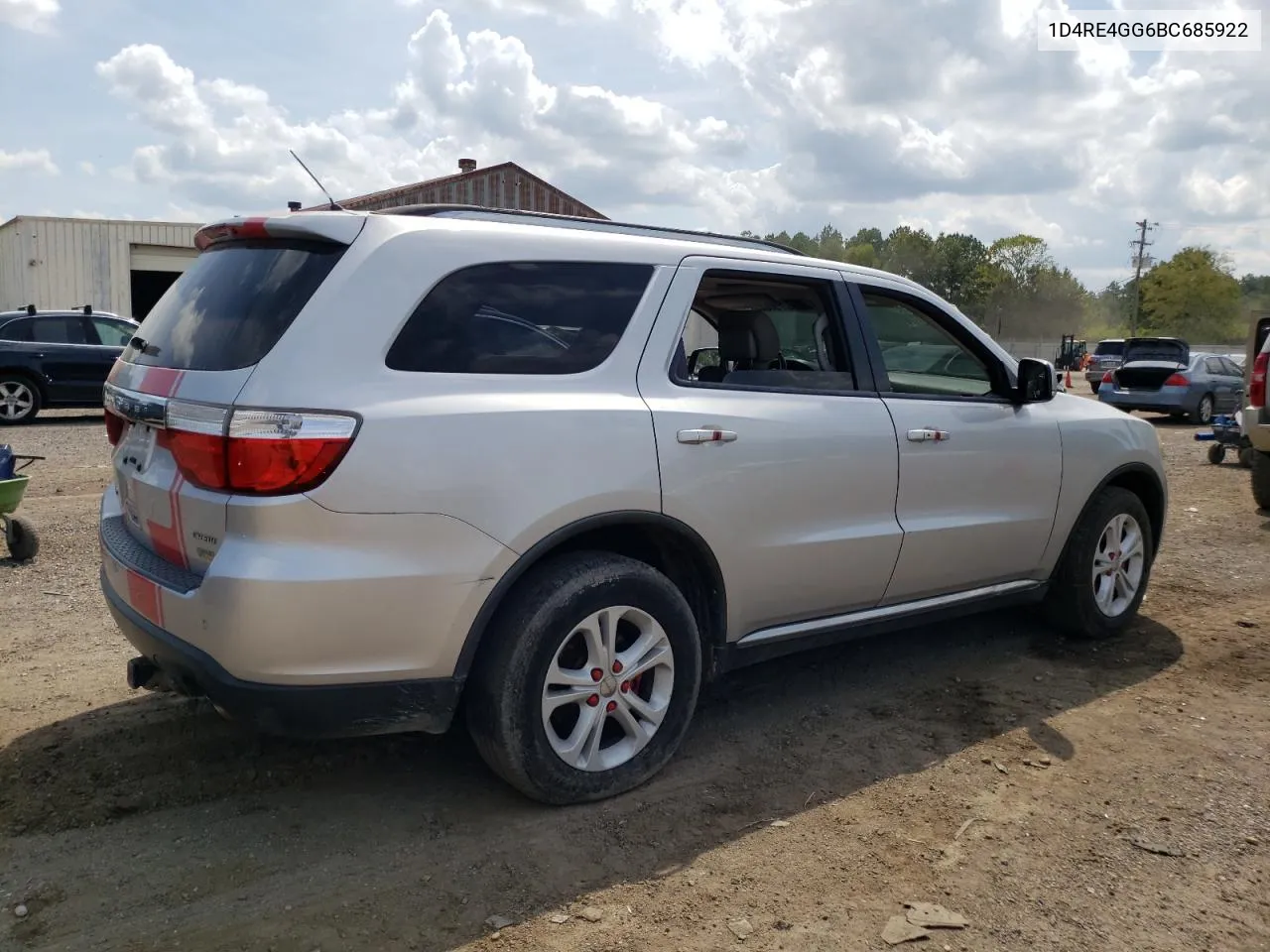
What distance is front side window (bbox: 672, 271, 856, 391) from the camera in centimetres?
404

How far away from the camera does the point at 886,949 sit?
2.71 m

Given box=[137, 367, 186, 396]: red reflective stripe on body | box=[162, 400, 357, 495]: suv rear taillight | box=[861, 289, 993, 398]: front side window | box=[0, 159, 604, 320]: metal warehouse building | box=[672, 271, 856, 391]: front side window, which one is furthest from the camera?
box=[0, 159, 604, 320]: metal warehouse building

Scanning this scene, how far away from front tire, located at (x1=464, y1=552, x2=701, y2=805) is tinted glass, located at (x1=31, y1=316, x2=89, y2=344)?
13629 millimetres

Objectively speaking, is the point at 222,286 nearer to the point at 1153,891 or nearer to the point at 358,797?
the point at 358,797

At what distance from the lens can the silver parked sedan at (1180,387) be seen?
752 inches

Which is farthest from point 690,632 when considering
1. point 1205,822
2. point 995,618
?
point 995,618

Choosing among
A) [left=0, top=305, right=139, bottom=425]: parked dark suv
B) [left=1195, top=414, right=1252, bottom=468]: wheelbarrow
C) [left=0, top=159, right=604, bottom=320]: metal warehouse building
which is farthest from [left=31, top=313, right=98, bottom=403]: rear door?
[left=1195, top=414, right=1252, bottom=468]: wheelbarrow

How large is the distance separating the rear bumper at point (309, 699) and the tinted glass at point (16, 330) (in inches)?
520

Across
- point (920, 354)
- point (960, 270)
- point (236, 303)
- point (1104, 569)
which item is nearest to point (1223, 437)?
point (1104, 569)

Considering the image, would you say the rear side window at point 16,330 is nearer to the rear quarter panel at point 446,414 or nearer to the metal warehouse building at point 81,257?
Result: the metal warehouse building at point 81,257

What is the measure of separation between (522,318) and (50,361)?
13.3m

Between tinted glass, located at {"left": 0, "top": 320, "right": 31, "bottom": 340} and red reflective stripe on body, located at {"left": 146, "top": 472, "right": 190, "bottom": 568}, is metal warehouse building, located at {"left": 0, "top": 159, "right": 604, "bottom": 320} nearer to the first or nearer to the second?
tinted glass, located at {"left": 0, "top": 320, "right": 31, "bottom": 340}

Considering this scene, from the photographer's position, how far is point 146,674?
3215mm

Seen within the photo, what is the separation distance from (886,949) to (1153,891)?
89cm
